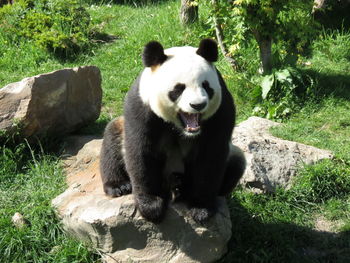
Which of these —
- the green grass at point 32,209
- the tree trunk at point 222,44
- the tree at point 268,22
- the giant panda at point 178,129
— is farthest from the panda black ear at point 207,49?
the tree trunk at point 222,44

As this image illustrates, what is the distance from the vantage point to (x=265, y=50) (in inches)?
311

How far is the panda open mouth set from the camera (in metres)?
4.02

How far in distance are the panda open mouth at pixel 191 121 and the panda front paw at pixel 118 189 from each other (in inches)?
42.5

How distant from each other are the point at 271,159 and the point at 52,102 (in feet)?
9.44

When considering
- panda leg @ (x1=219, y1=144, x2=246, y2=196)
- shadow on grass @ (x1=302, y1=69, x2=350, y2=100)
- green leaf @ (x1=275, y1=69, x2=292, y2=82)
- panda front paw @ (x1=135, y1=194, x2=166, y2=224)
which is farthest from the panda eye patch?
shadow on grass @ (x1=302, y1=69, x2=350, y2=100)

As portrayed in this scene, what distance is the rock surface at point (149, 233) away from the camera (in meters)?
4.43

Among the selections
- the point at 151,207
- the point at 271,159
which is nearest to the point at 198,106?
the point at 151,207

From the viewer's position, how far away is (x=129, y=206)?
14.6ft

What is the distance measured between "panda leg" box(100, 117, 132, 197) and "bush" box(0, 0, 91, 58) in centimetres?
472

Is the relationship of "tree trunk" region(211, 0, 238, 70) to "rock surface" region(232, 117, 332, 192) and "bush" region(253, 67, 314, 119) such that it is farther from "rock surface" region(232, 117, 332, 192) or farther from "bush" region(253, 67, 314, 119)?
"rock surface" region(232, 117, 332, 192)

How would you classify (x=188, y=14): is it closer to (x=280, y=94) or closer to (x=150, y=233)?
(x=280, y=94)

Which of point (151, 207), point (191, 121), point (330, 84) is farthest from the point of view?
point (330, 84)

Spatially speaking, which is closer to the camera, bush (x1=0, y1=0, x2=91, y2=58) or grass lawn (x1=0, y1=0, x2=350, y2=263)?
grass lawn (x1=0, y1=0, x2=350, y2=263)

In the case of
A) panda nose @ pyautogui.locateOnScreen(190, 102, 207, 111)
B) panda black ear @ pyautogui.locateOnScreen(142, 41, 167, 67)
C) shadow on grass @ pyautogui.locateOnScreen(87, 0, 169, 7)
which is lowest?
shadow on grass @ pyautogui.locateOnScreen(87, 0, 169, 7)
